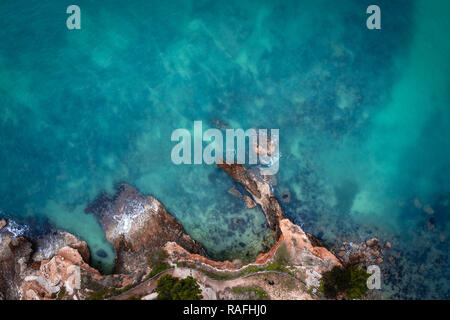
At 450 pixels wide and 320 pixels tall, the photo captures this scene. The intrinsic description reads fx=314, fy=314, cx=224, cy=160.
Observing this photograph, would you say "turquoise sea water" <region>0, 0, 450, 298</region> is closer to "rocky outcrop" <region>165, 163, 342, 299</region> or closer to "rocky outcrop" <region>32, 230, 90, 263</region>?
"rocky outcrop" <region>32, 230, 90, 263</region>

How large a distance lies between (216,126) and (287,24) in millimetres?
6866

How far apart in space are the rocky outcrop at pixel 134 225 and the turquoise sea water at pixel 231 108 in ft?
1.74

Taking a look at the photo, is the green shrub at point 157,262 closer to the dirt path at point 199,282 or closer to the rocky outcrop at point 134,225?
the dirt path at point 199,282

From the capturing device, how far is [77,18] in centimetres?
1788

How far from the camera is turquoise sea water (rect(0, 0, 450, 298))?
54.5 feet

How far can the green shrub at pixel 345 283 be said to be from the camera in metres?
14.5

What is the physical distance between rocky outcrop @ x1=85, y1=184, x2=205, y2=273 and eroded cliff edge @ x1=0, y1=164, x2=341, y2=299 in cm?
4

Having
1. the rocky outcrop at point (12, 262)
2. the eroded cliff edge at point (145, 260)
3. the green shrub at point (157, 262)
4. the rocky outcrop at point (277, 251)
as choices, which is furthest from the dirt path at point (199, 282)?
the rocky outcrop at point (12, 262)

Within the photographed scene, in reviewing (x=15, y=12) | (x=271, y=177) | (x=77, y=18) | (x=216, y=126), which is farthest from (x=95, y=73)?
(x=271, y=177)

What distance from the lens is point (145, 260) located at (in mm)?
16172

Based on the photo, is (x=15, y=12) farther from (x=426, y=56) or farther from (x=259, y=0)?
(x=426, y=56)

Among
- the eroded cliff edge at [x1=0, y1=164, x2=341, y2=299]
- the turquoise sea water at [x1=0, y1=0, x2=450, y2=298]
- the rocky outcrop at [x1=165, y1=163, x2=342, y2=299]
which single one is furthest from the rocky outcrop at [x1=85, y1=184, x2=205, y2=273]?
the rocky outcrop at [x1=165, y1=163, x2=342, y2=299]

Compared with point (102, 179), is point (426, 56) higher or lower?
higher

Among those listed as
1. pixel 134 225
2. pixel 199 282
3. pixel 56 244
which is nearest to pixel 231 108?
pixel 134 225
